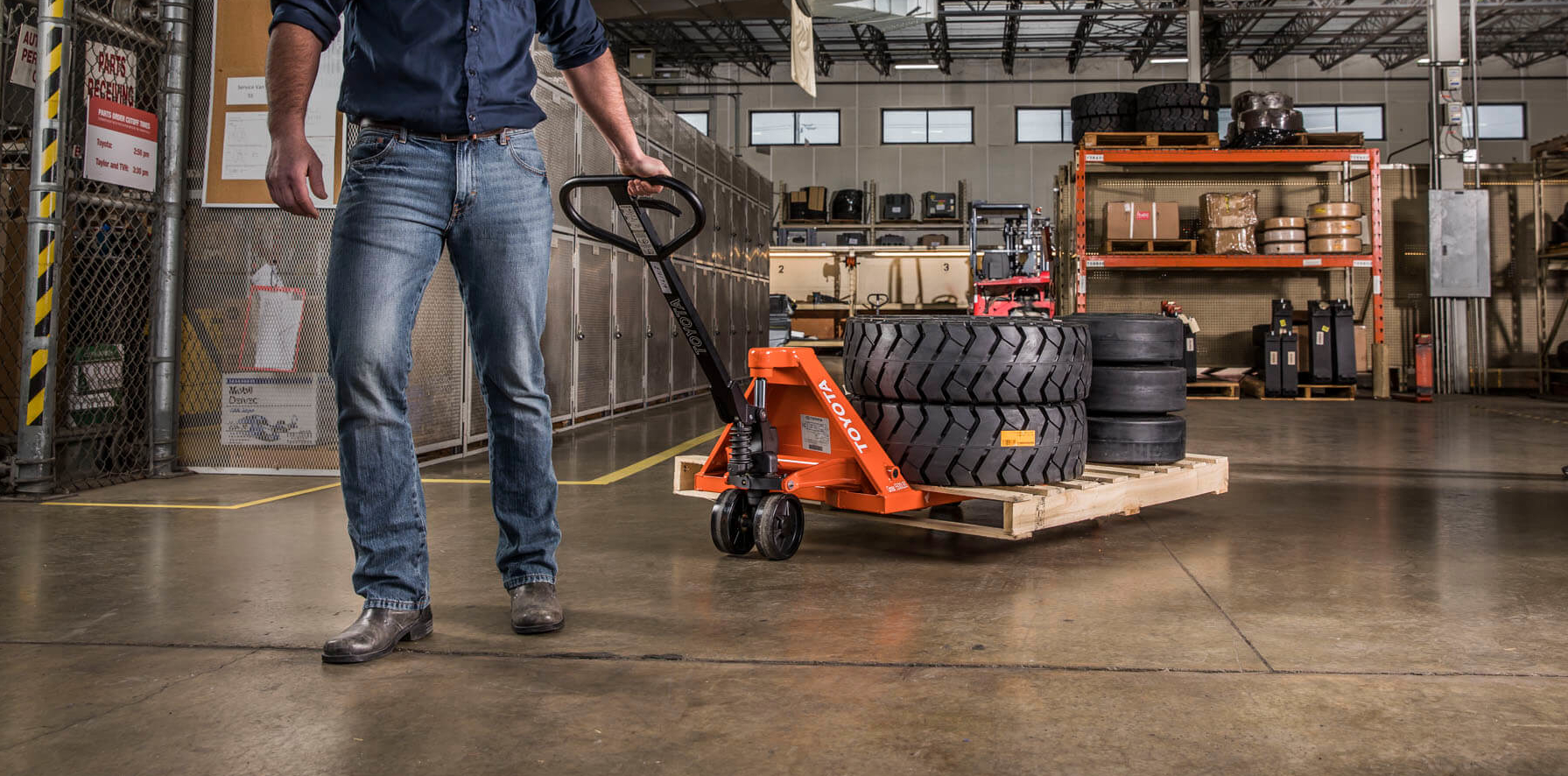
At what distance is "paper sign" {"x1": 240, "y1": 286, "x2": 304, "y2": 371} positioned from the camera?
5617mm

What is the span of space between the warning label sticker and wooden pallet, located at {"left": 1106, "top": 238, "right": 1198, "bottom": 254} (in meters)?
9.40

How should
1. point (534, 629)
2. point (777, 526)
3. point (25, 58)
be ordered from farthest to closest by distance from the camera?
point (25, 58) → point (777, 526) → point (534, 629)

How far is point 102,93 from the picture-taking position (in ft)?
17.3

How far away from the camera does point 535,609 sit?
2.53 metres

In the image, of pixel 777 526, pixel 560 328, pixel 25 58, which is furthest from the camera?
pixel 560 328

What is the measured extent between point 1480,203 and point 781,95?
17.4m

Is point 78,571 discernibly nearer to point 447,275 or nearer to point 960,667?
point 960,667

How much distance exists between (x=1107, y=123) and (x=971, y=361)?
10074mm

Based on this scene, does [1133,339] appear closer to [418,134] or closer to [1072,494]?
[1072,494]

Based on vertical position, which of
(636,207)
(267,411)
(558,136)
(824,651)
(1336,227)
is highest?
(1336,227)

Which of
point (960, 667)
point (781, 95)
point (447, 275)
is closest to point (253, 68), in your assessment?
point (447, 275)

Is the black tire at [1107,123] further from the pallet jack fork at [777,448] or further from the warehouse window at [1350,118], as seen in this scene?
the warehouse window at [1350,118]

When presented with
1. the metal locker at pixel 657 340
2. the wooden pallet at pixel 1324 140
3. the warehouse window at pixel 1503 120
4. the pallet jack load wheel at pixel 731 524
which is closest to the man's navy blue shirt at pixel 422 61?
the pallet jack load wheel at pixel 731 524

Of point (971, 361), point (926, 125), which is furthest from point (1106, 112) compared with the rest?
point (926, 125)
